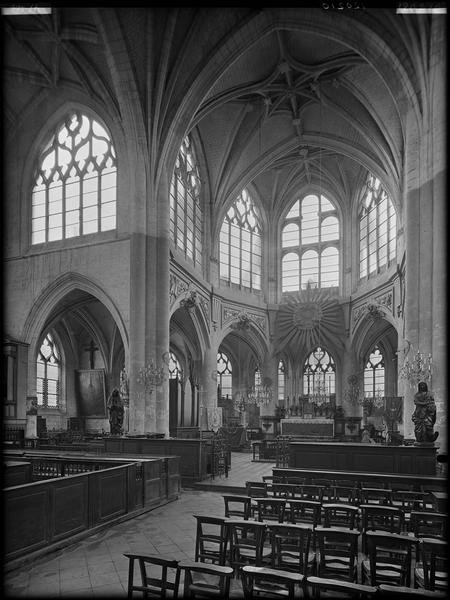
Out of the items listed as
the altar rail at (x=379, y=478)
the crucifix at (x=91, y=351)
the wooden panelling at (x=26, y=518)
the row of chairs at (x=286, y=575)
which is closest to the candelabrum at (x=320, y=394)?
the crucifix at (x=91, y=351)

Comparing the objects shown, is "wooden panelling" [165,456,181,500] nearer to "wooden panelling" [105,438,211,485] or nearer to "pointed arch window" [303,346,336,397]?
"wooden panelling" [105,438,211,485]

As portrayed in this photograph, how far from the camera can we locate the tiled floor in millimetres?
6609

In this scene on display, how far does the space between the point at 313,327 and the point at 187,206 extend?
9543mm

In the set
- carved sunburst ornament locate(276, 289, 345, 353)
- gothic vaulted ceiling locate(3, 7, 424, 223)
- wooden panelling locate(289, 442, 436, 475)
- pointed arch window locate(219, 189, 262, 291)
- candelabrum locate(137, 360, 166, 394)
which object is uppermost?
gothic vaulted ceiling locate(3, 7, 424, 223)

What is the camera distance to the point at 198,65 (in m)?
21.0

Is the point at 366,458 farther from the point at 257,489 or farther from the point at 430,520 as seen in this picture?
the point at 430,520

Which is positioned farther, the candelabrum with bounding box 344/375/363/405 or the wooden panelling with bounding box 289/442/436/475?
the candelabrum with bounding box 344/375/363/405

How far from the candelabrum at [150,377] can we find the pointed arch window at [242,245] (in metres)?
12.6

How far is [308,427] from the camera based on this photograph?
26.2 m

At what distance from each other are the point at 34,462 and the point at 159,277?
10.7m

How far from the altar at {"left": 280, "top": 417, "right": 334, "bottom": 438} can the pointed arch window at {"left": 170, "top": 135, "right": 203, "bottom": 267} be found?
30.4 ft

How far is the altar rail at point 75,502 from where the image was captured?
7379 mm

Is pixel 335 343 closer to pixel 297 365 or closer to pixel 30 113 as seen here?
pixel 297 365

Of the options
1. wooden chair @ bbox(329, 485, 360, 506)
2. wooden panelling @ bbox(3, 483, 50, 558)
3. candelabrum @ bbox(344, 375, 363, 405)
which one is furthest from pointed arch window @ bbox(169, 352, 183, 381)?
wooden panelling @ bbox(3, 483, 50, 558)
